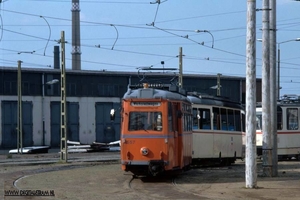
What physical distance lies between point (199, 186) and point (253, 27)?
489 cm

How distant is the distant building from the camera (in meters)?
69.4

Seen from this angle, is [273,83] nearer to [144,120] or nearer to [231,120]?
[144,120]

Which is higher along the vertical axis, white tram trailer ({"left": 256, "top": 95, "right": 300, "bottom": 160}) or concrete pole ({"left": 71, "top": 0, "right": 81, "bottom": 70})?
concrete pole ({"left": 71, "top": 0, "right": 81, "bottom": 70})

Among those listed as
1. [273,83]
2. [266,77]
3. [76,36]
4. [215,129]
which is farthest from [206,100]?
[76,36]

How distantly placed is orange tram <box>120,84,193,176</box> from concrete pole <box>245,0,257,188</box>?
2.86 m

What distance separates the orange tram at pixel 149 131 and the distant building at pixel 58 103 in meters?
44.5

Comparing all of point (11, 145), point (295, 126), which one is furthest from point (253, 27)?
point (11, 145)

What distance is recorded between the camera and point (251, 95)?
20.1 meters

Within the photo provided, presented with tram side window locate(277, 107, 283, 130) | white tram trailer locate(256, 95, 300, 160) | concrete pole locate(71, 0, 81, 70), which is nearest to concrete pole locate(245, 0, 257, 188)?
white tram trailer locate(256, 95, 300, 160)

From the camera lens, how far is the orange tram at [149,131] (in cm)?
2170

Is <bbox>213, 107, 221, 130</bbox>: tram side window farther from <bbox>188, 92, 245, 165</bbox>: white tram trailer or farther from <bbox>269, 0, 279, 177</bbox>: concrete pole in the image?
<bbox>269, 0, 279, 177</bbox>: concrete pole

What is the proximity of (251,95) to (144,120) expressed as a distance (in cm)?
366

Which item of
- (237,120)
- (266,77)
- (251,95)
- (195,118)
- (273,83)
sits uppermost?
(266,77)

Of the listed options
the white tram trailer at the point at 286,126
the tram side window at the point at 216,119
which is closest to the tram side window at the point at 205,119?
the tram side window at the point at 216,119
